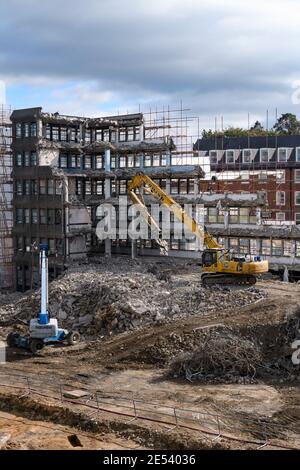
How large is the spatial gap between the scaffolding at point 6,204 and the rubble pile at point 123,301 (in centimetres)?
1482

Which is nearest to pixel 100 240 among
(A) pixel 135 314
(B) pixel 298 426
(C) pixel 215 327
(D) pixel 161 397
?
(A) pixel 135 314

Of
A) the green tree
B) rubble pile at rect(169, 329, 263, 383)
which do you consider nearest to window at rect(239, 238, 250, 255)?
rubble pile at rect(169, 329, 263, 383)

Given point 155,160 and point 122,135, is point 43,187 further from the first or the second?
point 155,160

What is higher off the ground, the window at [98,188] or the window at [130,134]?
the window at [130,134]

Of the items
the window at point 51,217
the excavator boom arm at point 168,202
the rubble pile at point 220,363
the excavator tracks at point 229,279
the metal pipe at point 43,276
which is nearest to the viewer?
the rubble pile at point 220,363

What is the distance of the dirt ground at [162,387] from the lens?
20859mm

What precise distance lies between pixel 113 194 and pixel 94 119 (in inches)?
269

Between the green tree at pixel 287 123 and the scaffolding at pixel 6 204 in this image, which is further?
the green tree at pixel 287 123

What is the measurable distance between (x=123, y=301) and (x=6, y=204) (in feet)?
85.7

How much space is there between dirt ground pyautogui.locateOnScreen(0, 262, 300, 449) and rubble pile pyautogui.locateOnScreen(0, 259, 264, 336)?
101 cm

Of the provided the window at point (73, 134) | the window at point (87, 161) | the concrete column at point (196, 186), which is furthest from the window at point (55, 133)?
the concrete column at point (196, 186)

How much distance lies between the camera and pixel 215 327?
3044 cm

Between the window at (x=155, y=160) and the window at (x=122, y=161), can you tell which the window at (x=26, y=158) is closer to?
the window at (x=122, y=161)

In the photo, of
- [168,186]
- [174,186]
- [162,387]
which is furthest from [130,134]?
[162,387]
